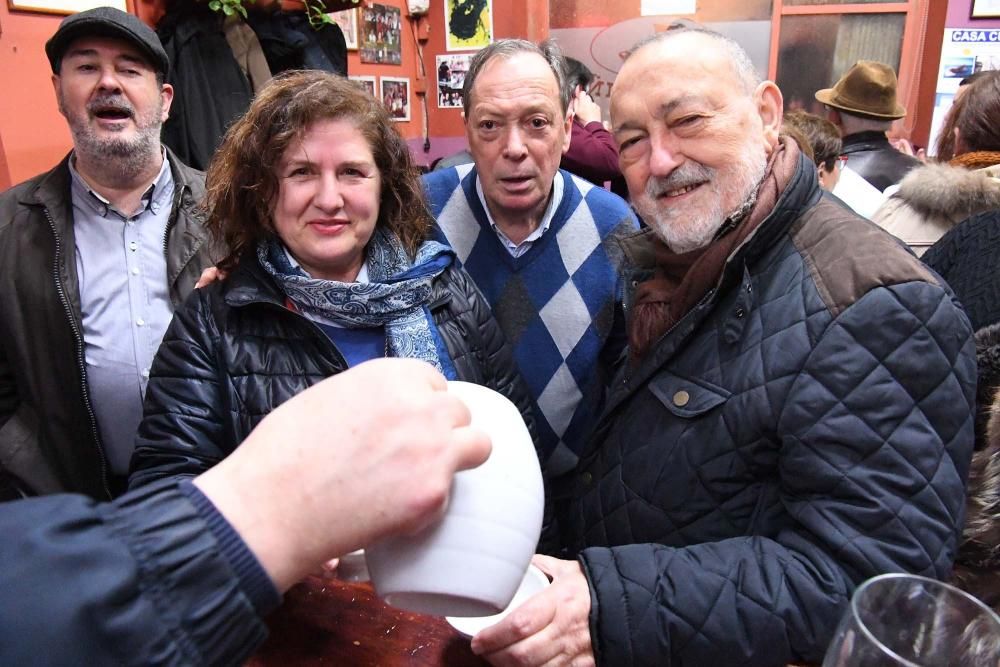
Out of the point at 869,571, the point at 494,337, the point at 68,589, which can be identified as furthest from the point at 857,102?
the point at 68,589

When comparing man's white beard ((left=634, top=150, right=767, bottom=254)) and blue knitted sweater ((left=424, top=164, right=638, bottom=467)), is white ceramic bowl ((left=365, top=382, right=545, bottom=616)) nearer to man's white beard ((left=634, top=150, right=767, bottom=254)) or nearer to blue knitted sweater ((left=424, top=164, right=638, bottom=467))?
man's white beard ((left=634, top=150, right=767, bottom=254))

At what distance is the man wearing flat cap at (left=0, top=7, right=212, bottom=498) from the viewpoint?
181 centimetres

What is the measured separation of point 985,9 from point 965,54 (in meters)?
0.27

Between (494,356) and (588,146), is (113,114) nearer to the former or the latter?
(494,356)

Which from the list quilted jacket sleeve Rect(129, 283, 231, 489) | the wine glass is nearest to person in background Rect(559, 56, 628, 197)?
quilted jacket sleeve Rect(129, 283, 231, 489)

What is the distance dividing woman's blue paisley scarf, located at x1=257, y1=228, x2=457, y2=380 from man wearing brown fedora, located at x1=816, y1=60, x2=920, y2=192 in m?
2.67

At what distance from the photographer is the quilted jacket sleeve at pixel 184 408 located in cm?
120

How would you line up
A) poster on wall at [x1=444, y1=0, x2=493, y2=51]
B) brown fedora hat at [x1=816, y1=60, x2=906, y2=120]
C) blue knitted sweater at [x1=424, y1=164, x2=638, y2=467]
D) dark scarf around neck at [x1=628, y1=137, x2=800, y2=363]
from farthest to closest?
1. poster on wall at [x1=444, y1=0, x2=493, y2=51]
2. brown fedora hat at [x1=816, y1=60, x2=906, y2=120]
3. blue knitted sweater at [x1=424, y1=164, x2=638, y2=467]
4. dark scarf around neck at [x1=628, y1=137, x2=800, y2=363]

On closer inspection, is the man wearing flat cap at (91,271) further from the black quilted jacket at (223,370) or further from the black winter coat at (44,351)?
the black quilted jacket at (223,370)

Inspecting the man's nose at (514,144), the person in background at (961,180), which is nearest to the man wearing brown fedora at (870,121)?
the person in background at (961,180)

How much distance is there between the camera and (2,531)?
0.39 m

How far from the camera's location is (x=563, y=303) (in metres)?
1.80

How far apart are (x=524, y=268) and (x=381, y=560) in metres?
1.34

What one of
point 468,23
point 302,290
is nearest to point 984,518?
point 302,290
